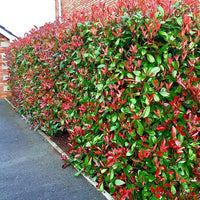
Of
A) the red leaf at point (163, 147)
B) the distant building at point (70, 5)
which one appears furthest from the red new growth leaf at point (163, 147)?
the distant building at point (70, 5)

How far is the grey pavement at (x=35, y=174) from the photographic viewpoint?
8.20 ft

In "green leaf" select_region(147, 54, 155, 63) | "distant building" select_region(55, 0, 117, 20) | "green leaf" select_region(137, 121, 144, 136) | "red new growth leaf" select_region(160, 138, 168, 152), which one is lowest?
"red new growth leaf" select_region(160, 138, 168, 152)

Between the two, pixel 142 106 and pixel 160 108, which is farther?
pixel 142 106

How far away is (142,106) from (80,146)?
134cm

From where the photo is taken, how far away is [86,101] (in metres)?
2.72

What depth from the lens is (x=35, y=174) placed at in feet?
9.66

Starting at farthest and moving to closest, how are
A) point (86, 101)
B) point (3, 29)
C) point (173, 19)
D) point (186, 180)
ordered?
1. point (3, 29)
2. point (86, 101)
3. point (173, 19)
4. point (186, 180)

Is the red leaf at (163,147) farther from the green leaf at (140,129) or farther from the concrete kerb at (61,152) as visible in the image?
the concrete kerb at (61,152)

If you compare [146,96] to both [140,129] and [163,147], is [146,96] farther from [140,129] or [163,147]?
[163,147]

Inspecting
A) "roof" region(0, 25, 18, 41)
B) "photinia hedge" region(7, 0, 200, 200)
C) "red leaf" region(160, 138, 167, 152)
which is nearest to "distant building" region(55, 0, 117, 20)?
"roof" region(0, 25, 18, 41)

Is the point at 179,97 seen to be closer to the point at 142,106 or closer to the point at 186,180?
the point at 142,106

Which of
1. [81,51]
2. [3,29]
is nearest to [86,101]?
[81,51]

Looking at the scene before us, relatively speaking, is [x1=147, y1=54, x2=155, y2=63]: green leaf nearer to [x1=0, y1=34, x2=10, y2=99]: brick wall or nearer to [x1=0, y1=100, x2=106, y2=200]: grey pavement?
[x1=0, y1=100, x2=106, y2=200]: grey pavement

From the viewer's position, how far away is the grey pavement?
2.50 metres
